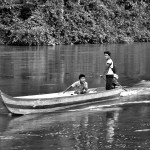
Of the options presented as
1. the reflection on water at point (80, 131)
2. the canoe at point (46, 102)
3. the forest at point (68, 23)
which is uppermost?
the forest at point (68, 23)

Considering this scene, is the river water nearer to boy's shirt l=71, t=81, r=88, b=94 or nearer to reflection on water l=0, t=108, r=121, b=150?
reflection on water l=0, t=108, r=121, b=150

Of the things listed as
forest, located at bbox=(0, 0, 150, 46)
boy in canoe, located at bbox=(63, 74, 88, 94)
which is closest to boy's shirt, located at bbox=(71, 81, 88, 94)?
boy in canoe, located at bbox=(63, 74, 88, 94)

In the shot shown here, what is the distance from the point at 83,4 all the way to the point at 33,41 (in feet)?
40.9

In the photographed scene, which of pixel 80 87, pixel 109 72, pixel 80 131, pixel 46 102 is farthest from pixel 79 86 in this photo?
pixel 80 131

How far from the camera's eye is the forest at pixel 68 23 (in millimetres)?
55875

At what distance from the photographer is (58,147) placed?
1146 centimetres

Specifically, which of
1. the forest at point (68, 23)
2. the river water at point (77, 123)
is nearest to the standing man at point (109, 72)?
the river water at point (77, 123)

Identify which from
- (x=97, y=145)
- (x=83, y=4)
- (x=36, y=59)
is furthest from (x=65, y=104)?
(x=83, y=4)

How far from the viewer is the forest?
183ft

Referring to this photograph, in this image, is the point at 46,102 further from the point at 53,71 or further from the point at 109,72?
the point at 53,71

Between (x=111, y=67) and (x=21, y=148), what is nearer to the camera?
(x=21, y=148)

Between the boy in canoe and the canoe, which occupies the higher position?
the boy in canoe

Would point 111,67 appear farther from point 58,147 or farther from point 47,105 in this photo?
point 58,147

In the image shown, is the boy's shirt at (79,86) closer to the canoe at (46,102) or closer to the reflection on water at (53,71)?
the canoe at (46,102)
